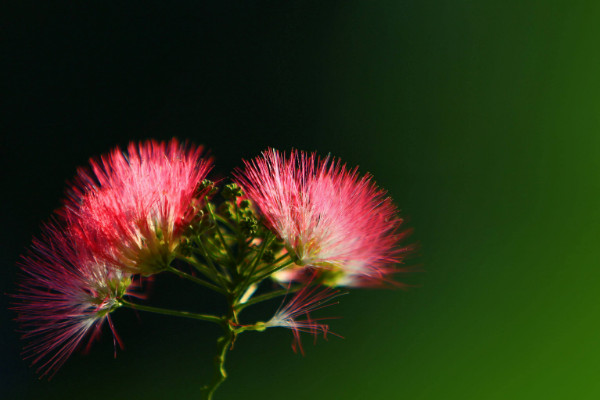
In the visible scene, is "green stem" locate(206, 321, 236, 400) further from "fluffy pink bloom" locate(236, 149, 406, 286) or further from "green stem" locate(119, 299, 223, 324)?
"fluffy pink bloom" locate(236, 149, 406, 286)

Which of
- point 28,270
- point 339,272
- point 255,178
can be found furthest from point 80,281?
point 339,272

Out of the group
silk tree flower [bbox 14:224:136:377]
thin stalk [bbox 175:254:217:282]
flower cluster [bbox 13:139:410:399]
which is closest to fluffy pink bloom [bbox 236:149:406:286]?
flower cluster [bbox 13:139:410:399]

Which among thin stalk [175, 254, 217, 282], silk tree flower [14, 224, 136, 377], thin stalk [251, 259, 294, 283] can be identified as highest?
thin stalk [251, 259, 294, 283]

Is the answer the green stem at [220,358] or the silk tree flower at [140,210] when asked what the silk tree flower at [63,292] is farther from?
the green stem at [220,358]

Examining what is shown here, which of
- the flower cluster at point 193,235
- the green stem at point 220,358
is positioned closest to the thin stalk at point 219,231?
the flower cluster at point 193,235

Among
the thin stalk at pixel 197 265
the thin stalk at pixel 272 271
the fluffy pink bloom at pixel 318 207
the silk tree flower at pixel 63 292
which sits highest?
the fluffy pink bloom at pixel 318 207

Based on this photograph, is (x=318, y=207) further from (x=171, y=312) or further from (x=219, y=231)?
(x=171, y=312)

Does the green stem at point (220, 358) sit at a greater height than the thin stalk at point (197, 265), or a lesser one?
lesser
